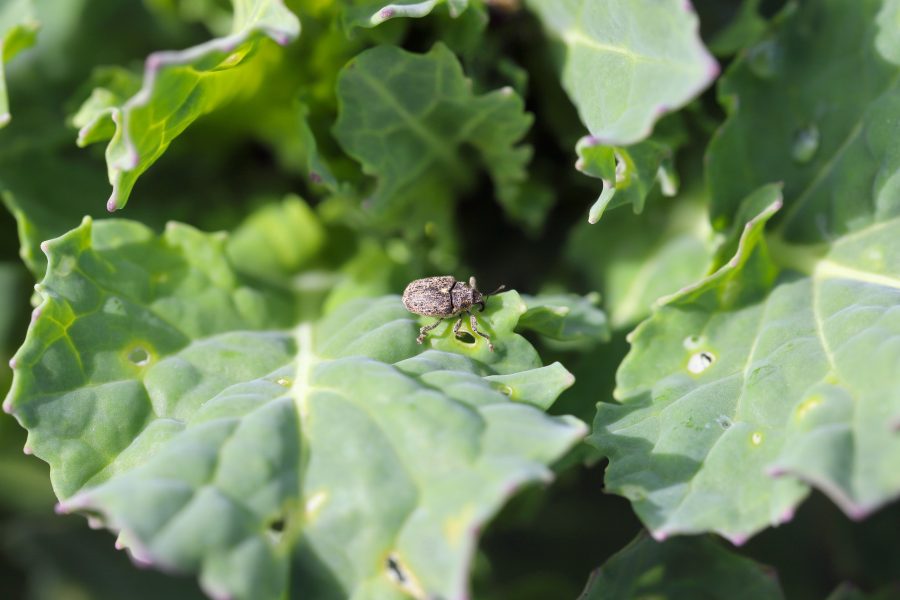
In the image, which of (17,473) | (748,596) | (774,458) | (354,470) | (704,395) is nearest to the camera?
(354,470)

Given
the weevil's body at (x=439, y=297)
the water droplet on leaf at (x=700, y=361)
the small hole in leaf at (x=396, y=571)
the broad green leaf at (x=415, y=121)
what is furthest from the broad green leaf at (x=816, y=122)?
the small hole in leaf at (x=396, y=571)

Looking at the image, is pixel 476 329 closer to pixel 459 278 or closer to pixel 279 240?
pixel 459 278

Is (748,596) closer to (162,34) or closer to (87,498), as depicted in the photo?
(87,498)

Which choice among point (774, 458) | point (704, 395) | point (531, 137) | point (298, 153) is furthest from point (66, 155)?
point (774, 458)

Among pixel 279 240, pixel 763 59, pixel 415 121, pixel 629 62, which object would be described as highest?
pixel 629 62

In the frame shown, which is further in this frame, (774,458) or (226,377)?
(226,377)

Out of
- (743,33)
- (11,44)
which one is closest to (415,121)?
(743,33)
